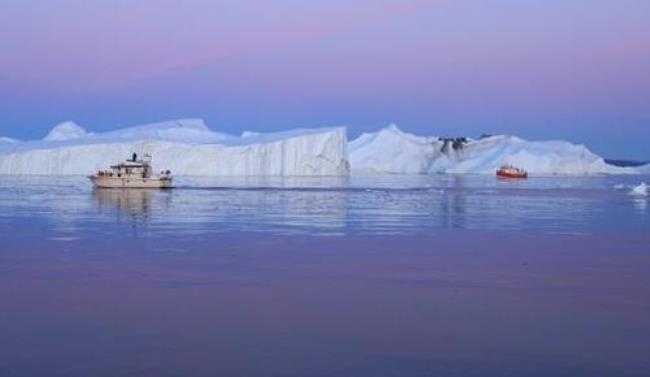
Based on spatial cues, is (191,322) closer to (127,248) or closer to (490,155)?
(127,248)

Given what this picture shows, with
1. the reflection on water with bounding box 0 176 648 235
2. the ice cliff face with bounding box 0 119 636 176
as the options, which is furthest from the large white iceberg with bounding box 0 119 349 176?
the reflection on water with bounding box 0 176 648 235

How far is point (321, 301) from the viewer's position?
24.8 feet

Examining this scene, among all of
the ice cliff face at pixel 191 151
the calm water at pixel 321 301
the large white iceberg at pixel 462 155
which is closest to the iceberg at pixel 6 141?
the ice cliff face at pixel 191 151

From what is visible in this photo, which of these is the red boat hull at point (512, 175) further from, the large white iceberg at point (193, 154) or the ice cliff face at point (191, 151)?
the large white iceberg at point (193, 154)

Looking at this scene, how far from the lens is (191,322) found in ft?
21.5

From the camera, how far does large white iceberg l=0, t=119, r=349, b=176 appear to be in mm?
56719

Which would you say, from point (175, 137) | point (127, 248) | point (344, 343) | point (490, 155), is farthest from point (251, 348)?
point (490, 155)

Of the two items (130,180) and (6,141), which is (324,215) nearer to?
(130,180)

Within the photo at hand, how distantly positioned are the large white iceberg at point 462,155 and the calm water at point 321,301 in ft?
Result: 220

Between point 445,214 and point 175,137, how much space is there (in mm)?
41556

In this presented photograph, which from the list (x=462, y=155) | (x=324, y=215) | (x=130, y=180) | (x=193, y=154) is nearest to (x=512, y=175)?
(x=193, y=154)

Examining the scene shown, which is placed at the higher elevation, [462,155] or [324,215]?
[462,155]

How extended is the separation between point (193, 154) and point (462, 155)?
3595cm

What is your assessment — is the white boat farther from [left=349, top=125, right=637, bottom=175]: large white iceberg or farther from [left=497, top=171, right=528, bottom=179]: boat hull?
[left=349, top=125, right=637, bottom=175]: large white iceberg
